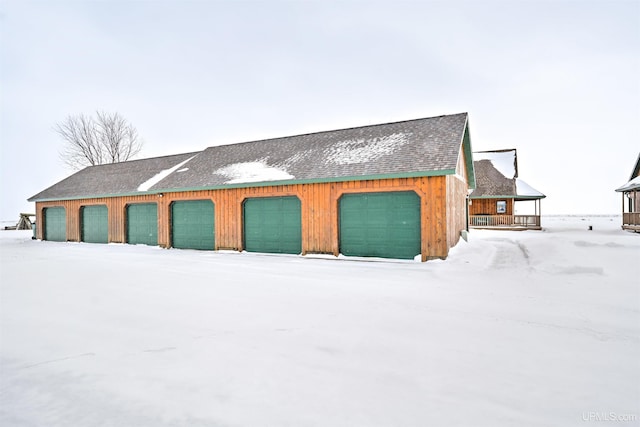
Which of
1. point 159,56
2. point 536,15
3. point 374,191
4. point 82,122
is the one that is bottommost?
point 374,191

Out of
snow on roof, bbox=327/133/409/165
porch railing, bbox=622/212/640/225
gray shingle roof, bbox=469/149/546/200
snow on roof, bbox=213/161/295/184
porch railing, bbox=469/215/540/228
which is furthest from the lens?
gray shingle roof, bbox=469/149/546/200

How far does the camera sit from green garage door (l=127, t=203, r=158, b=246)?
18578mm

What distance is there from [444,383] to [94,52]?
4218 cm

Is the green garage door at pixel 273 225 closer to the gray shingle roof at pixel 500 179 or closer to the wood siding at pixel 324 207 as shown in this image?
the wood siding at pixel 324 207

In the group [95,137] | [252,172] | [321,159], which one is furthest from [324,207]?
[95,137]

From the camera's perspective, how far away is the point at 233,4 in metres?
28.0

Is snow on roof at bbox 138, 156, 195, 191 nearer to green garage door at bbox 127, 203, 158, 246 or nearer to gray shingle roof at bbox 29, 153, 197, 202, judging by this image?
gray shingle roof at bbox 29, 153, 197, 202

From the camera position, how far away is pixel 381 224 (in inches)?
486

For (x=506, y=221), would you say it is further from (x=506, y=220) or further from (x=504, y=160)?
(x=504, y=160)

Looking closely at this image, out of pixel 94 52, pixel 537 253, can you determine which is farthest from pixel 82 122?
pixel 537 253

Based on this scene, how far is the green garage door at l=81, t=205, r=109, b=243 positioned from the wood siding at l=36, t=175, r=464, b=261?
2340 millimetres

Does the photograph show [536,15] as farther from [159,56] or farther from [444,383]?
[159,56]

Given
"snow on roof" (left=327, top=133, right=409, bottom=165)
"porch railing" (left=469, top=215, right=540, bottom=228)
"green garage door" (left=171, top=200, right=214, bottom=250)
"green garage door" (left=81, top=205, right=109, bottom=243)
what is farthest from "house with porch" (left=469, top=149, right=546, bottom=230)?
"green garage door" (left=81, top=205, right=109, bottom=243)

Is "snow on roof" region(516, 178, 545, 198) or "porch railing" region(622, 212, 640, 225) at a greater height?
"snow on roof" region(516, 178, 545, 198)
